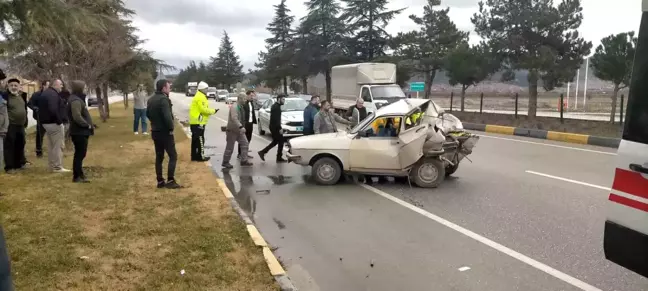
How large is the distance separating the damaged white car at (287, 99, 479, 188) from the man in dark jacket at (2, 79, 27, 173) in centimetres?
515

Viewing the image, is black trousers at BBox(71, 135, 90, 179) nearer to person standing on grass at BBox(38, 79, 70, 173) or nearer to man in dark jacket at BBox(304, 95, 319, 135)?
person standing on grass at BBox(38, 79, 70, 173)

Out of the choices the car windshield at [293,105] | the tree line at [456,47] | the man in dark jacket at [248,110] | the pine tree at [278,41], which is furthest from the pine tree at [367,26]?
the man in dark jacket at [248,110]

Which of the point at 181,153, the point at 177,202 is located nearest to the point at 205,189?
the point at 177,202

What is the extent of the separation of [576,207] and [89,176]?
8204 mm

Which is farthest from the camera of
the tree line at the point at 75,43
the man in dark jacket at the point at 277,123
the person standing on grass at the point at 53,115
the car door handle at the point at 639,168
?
the man in dark jacket at the point at 277,123

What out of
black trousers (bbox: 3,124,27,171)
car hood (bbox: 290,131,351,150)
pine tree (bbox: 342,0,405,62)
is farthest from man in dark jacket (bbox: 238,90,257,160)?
pine tree (bbox: 342,0,405,62)

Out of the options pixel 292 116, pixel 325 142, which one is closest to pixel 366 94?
pixel 292 116

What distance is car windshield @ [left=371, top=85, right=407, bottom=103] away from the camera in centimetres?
2220

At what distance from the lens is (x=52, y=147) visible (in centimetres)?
889

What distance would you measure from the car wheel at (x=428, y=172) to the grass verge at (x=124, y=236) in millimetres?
3426

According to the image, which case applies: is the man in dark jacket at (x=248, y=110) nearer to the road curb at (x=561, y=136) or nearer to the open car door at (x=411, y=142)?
the open car door at (x=411, y=142)

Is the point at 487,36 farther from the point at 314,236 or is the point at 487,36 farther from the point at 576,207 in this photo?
the point at 314,236

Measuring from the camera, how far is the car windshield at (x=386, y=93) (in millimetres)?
22203

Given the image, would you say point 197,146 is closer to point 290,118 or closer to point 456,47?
point 290,118
